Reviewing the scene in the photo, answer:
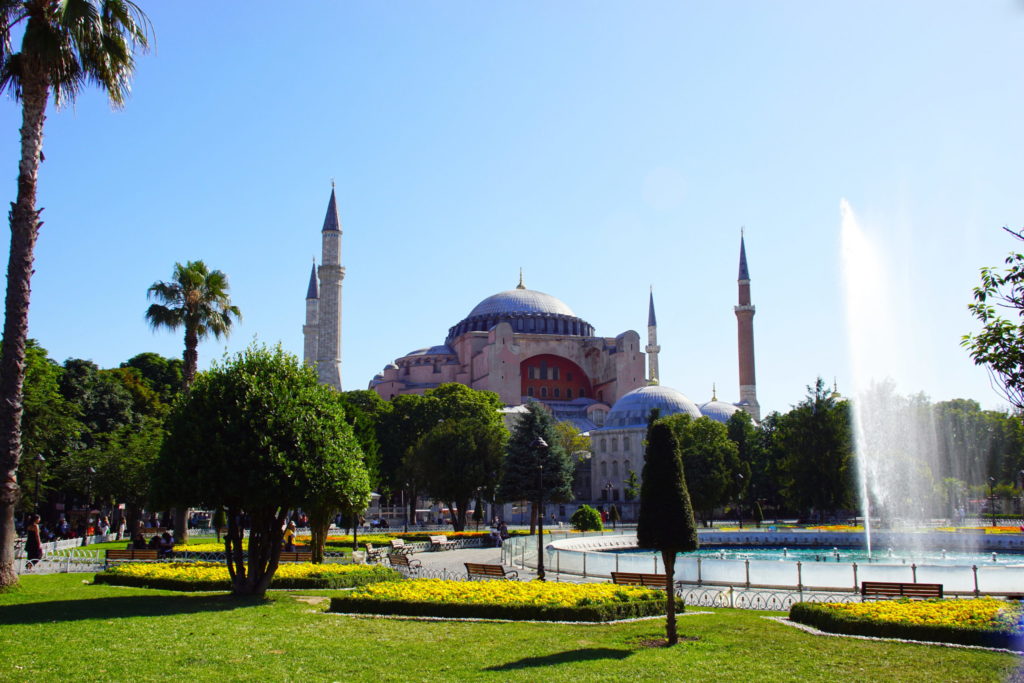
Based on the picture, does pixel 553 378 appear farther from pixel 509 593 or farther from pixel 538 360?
pixel 509 593

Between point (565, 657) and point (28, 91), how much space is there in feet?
42.6

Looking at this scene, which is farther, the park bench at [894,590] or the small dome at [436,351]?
the small dome at [436,351]

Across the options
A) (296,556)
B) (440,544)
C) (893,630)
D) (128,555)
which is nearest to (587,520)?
(440,544)

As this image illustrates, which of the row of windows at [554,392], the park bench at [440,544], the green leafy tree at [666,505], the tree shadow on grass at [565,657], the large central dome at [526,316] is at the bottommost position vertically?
the park bench at [440,544]

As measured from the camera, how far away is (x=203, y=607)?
1238 centimetres

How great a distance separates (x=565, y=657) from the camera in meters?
8.91

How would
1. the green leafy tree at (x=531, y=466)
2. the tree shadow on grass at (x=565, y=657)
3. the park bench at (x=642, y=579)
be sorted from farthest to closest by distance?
the green leafy tree at (x=531, y=466)
the park bench at (x=642, y=579)
the tree shadow on grass at (x=565, y=657)

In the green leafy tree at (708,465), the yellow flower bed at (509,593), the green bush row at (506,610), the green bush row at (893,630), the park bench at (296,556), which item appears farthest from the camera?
the green leafy tree at (708,465)

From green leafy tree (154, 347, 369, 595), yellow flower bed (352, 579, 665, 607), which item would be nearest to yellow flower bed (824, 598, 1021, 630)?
yellow flower bed (352, 579, 665, 607)

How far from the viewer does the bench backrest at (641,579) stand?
14.7m

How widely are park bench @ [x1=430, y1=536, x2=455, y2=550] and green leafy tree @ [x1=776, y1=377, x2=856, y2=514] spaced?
18.1m

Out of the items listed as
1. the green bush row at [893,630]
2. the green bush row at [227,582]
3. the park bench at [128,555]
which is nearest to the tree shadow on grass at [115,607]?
the green bush row at [227,582]

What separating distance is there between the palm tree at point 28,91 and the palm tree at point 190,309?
10284 mm

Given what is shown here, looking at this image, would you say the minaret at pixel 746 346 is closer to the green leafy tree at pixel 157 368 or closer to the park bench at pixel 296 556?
the green leafy tree at pixel 157 368
